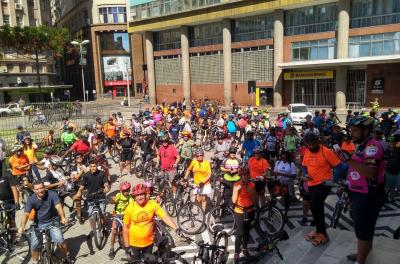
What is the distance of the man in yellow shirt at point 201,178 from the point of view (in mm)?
9289

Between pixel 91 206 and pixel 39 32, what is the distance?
50.9 m

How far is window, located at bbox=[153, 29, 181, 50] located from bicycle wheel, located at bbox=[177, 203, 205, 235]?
131 feet

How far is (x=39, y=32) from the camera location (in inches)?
2031

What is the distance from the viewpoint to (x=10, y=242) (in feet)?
27.0

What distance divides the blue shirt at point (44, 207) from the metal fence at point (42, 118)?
512 inches

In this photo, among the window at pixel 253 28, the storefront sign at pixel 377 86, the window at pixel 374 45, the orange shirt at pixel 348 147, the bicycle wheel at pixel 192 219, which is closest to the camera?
the bicycle wheel at pixel 192 219

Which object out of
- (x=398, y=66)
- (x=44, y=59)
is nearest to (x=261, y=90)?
(x=398, y=66)

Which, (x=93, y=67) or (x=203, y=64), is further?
(x=93, y=67)

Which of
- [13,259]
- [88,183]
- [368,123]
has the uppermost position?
[368,123]

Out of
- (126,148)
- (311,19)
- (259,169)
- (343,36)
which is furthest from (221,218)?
(311,19)

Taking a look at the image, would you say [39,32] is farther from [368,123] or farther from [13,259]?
[368,123]

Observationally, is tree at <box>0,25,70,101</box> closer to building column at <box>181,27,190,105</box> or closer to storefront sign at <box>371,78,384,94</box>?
building column at <box>181,27,190,105</box>

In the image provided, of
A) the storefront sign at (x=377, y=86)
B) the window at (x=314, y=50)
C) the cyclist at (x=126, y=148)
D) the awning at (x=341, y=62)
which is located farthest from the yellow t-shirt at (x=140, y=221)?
the window at (x=314, y=50)

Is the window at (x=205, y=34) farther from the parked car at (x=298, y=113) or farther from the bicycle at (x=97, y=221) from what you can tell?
the bicycle at (x=97, y=221)
